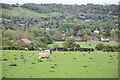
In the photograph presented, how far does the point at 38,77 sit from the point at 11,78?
40.8 inches

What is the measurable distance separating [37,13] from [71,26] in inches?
1816

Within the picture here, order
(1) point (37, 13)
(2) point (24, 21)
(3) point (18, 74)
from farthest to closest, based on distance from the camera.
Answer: (1) point (37, 13), (2) point (24, 21), (3) point (18, 74)

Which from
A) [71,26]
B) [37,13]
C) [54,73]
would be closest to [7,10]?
[37,13]

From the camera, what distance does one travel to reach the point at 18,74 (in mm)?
14305

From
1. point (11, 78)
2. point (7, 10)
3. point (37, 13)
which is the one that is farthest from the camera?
point (37, 13)

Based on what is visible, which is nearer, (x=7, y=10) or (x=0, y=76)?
(x=0, y=76)

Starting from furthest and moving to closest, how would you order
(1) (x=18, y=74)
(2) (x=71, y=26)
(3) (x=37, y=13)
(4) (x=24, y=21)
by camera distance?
(3) (x=37, y=13) → (4) (x=24, y=21) → (2) (x=71, y=26) → (1) (x=18, y=74)

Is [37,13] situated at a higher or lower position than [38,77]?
higher

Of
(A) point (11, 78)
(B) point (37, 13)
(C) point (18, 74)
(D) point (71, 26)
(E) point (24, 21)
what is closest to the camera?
(A) point (11, 78)

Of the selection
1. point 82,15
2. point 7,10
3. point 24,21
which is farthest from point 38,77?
point 82,15

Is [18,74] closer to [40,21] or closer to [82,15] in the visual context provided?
[40,21]

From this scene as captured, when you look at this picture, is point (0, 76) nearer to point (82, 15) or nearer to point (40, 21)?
point (40, 21)

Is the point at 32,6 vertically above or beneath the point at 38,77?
above

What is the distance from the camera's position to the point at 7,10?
168 meters
